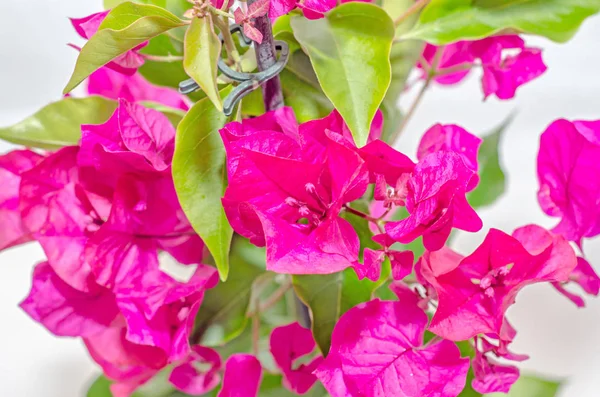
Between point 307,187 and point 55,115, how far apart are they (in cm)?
22

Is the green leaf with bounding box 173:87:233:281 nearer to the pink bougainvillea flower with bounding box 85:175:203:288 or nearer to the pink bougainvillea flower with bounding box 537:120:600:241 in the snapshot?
the pink bougainvillea flower with bounding box 85:175:203:288

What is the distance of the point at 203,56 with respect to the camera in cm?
32

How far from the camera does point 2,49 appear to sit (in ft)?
3.50

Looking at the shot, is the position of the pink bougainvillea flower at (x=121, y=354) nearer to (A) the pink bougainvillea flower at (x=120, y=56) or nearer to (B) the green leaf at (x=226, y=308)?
(B) the green leaf at (x=226, y=308)

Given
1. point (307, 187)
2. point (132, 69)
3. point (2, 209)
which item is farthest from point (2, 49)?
point (307, 187)

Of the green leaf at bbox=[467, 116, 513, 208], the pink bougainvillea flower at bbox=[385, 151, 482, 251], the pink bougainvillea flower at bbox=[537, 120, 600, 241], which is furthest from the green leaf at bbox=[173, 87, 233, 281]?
the green leaf at bbox=[467, 116, 513, 208]

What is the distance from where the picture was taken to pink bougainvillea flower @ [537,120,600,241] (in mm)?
431

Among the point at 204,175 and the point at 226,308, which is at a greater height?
the point at 204,175

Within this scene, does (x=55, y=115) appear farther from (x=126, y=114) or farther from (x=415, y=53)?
(x=415, y=53)

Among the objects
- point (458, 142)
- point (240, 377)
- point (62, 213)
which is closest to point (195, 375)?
point (240, 377)

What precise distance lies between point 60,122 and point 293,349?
235 millimetres

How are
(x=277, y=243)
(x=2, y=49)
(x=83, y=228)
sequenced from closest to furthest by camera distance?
(x=277, y=243), (x=83, y=228), (x=2, y=49)

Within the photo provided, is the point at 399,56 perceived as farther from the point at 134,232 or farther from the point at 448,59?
the point at 134,232

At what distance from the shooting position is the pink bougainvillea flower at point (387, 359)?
0.39 meters
